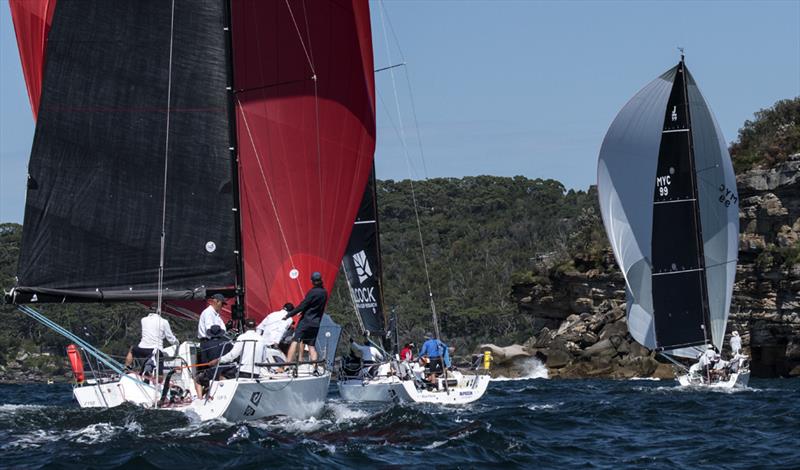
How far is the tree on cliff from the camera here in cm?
4747

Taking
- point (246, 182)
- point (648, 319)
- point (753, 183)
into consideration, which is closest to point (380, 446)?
point (246, 182)

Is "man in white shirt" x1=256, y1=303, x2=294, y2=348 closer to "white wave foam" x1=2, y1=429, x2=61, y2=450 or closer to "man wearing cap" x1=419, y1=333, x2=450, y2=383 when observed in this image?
"white wave foam" x1=2, y1=429, x2=61, y2=450

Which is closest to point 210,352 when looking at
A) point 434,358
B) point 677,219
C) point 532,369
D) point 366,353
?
point 434,358

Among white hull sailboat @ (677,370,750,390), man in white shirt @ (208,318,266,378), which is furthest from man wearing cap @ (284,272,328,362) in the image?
white hull sailboat @ (677,370,750,390)

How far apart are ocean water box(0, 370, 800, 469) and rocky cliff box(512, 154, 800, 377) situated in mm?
22835

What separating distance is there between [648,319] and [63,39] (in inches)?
838

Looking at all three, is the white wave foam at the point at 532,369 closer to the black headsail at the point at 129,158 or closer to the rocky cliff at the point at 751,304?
the rocky cliff at the point at 751,304

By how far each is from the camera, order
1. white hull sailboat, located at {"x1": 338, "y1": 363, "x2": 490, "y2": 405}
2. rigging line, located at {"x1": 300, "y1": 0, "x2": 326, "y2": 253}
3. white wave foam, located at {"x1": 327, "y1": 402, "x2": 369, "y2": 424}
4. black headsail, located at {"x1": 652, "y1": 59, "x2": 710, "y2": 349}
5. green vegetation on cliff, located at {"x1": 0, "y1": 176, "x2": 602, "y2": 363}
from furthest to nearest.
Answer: green vegetation on cliff, located at {"x1": 0, "y1": 176, "x2": 602, "y2": 363}
black headsail, located at {"x1": 652, "y1": 59, "x2": 710, "y2": 349}
white hull sailboat, located at {"x1": 338, "y1": 363, "x2": 490, "y2": 405}
rigging line, located at {"x1": 300, "y1": 0, "x2": 326, "y2": 253}
white wave foam, located at {"x1": 327, "y1": 402, "x2": 369, "y2": 424}

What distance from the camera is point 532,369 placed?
5106 cm

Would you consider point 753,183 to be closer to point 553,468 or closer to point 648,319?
point 648,319

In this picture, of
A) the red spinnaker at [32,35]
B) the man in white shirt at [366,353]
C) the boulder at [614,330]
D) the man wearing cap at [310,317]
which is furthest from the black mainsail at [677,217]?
the red spinnaker at [32,35]

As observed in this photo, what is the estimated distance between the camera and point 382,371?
25.7 metres

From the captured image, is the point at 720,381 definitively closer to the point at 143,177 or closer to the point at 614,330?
the point at 143,177

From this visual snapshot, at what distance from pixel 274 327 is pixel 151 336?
5.97ft
